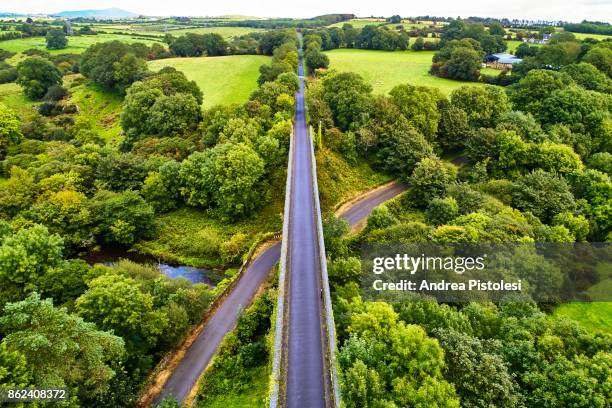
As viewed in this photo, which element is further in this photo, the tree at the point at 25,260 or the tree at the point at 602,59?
the tree at the point at 602,59

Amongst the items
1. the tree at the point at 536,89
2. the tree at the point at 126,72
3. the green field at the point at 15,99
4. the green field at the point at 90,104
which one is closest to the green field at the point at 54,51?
the green field at the point at 90,104

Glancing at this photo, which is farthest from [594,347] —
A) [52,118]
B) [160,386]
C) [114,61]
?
[114,61]

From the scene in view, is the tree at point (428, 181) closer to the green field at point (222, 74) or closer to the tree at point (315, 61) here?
the green field at point (222, 74)

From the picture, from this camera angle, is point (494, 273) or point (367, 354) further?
point (494, 273)

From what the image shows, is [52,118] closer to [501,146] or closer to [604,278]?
[501,146]

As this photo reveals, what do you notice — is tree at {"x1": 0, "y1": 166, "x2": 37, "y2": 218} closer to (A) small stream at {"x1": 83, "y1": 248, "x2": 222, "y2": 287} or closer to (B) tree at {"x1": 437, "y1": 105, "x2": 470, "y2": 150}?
(A) small stream at {"x1": 83, "y1": 248, "x2": 222, "y2": 287}

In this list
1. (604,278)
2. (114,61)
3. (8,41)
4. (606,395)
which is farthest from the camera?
(8,41)

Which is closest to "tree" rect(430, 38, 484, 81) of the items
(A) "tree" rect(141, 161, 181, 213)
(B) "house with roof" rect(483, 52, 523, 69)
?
(B) "house with roof" rect(483, 52, 523, 69)
